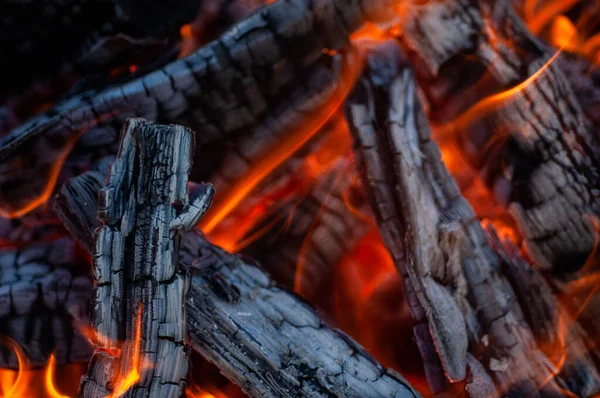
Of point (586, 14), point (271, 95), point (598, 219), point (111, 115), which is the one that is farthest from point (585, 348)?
point (111, 115)

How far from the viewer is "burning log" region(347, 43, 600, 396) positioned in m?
1.66

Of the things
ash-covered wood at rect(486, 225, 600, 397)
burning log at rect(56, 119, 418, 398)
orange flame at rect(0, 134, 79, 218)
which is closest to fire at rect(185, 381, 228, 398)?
burning log at rect(56, 119, 418, 398)

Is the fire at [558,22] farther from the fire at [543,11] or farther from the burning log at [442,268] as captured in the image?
the burning log at [442,268]

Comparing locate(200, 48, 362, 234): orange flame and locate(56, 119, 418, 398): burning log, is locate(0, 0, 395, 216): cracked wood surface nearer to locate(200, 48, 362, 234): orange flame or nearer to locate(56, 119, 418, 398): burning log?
locate(200, 48, 362, 234): orange flame

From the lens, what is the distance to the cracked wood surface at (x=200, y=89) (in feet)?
6.35

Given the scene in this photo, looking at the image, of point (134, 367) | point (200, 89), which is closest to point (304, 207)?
point (200, 89)

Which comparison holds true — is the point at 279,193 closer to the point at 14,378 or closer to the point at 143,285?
the point at 143,285

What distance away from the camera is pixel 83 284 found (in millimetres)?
1867

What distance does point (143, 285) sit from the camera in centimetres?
136

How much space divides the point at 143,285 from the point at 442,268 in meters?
1.00

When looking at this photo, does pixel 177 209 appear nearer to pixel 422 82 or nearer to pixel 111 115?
pixel 111 115

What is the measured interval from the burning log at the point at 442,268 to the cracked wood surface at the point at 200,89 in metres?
0.40

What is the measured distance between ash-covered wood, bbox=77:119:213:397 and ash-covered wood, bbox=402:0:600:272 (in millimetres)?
1180

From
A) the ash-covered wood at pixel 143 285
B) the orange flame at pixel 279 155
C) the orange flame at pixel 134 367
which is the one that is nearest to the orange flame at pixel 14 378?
the ash-covered wood at pixel 143 285
